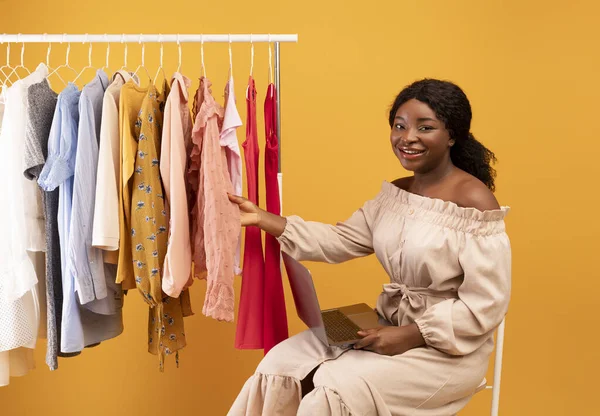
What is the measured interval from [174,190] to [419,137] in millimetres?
741

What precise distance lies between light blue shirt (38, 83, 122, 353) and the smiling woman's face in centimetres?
96

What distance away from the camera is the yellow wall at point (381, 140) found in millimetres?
3039

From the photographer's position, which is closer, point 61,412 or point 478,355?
point 478,355

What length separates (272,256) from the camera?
7.59 feet

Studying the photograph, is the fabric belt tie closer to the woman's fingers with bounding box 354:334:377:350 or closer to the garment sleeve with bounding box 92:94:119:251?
the woman's fingers with bounding box 354:334:377:350

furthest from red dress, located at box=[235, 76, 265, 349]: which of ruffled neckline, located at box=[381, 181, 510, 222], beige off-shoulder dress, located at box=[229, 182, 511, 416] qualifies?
ruffled neckline, located at box=[381, 181, 510, 222]

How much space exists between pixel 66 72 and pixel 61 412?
1.56 meters

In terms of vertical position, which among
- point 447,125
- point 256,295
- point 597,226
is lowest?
point 256,295

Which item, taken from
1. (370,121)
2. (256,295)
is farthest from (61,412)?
(370,121)

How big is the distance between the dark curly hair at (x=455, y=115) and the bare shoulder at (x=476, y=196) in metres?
0.13

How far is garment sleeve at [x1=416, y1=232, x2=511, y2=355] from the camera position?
6.49ft

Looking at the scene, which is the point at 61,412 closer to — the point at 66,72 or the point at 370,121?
the point at 66,72

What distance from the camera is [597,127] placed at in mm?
3020

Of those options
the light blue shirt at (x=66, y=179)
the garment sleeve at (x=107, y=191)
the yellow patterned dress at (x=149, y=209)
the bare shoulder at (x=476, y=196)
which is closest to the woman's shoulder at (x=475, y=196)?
the bare shoulder at (x=476, y=196)
